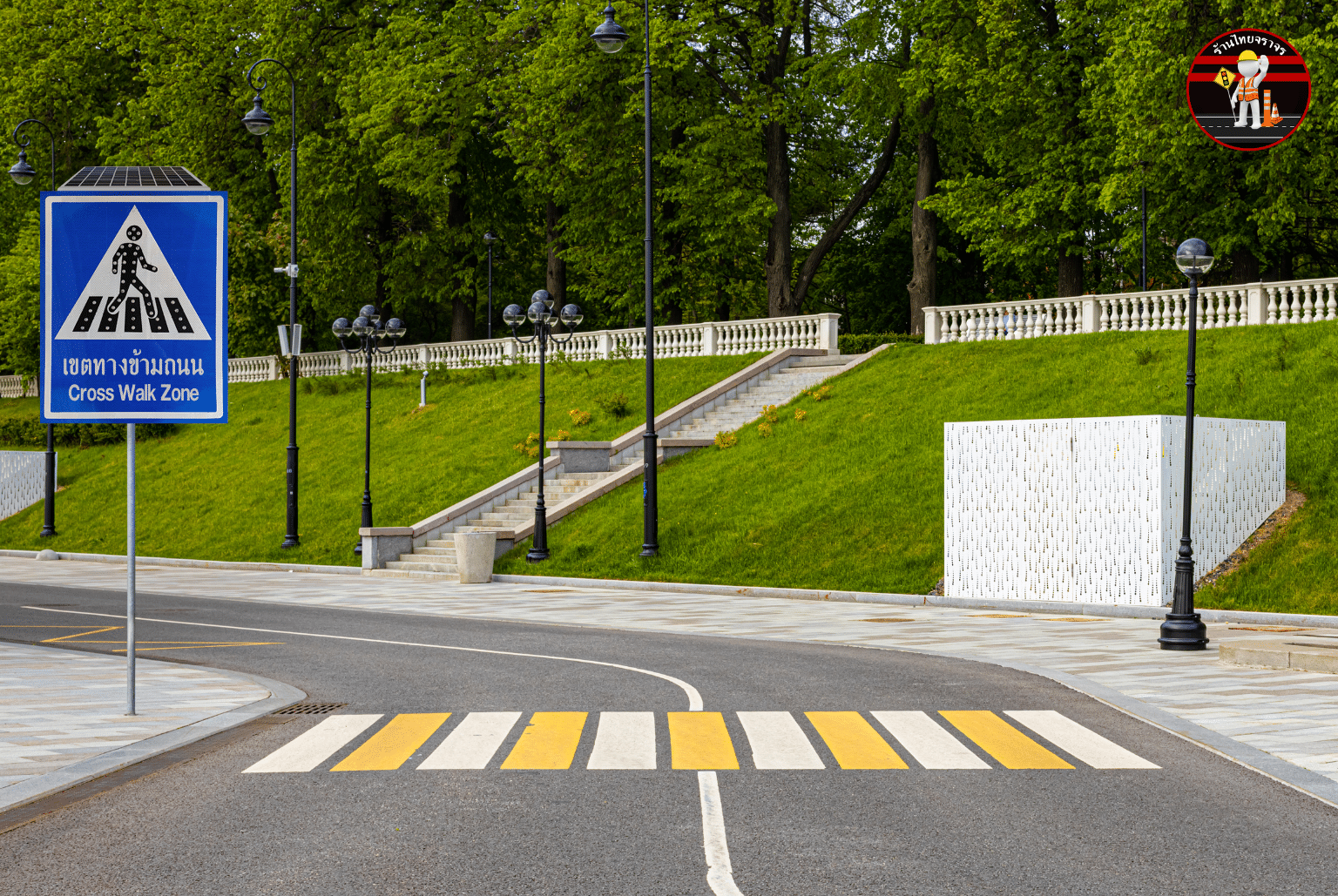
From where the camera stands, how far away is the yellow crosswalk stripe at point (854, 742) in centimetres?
937

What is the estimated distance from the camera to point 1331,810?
7.87 metres

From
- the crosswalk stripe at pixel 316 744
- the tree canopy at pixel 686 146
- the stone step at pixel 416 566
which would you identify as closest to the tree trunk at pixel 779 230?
the tree canopy at pixel 686 146

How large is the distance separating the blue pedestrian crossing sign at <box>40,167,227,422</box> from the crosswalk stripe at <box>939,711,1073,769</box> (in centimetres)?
658

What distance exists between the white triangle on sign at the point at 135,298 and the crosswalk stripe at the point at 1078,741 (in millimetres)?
7552

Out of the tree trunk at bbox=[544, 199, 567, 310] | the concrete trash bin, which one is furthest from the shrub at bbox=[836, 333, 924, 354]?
the concrete trash bin

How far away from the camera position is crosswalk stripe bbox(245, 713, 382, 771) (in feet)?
30.5

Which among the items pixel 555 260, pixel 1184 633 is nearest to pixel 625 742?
pixel 1184 633

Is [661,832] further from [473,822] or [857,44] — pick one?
[857,44]

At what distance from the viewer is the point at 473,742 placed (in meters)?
10.2

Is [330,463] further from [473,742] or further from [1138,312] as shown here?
[473,742]

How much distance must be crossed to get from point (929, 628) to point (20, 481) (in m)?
37.9

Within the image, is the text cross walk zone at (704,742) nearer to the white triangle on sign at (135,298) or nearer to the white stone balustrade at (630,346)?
the white triangle on sign at (135,298)

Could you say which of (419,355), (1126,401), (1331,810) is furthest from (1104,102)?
(1331,810)

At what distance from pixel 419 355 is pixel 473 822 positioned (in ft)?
140
